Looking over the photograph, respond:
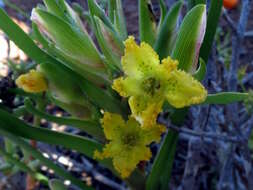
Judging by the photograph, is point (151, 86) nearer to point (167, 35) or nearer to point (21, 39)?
point (167, 35)

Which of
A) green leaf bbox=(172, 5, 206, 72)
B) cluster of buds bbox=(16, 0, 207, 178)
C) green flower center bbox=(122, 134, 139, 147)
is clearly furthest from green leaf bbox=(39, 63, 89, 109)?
green leaf bbox=(172, 5, 206, 72)

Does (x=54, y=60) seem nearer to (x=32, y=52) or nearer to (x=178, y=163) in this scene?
(x=32, y=52)

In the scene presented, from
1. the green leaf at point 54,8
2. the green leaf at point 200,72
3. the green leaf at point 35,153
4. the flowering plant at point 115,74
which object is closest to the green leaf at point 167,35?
the flowering plant at point 115,74

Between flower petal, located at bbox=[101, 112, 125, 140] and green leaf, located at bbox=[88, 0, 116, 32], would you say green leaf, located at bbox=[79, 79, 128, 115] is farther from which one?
green leaf, located at bbox=[88, 0, 116, 32]

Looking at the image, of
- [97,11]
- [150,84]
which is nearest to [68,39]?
[97,11]

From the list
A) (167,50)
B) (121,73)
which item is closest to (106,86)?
(121,73)
